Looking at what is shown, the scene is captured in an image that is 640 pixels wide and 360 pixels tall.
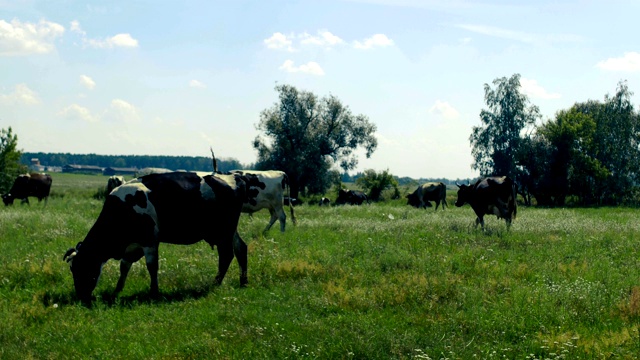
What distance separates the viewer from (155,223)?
35.6 feet

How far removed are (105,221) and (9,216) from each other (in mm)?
Answer: 14002

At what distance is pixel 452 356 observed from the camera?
7238 mm

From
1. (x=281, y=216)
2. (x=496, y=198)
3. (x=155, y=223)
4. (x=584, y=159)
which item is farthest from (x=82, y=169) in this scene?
(x=155, y=223)

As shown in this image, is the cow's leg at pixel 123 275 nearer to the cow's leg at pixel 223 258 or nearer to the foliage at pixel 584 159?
the cow's leg at pixel 223 258

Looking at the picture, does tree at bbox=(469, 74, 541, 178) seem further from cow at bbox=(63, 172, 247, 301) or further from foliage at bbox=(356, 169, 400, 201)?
cow at bbox=(63, 172, 247, 301)

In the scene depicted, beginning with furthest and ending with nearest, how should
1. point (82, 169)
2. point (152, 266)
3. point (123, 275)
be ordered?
1. point (82, 169)
2. point (123, 275)
3. point (152, 266)

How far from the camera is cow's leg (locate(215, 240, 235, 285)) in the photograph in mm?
11562

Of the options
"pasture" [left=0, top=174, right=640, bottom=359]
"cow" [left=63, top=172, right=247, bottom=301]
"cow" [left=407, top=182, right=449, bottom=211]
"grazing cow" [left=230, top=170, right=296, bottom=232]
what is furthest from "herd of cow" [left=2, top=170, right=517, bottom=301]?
"cow" [left=407, top=182, right=449, bottom=211]

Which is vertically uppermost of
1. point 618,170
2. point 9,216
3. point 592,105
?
point 592,105

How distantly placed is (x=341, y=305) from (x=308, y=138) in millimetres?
50055

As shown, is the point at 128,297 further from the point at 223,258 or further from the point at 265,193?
the point at 265,193

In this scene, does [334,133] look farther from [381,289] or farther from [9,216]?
[381,289]

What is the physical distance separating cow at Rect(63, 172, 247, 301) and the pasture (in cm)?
54

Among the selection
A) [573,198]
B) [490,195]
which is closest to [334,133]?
[573,198]
